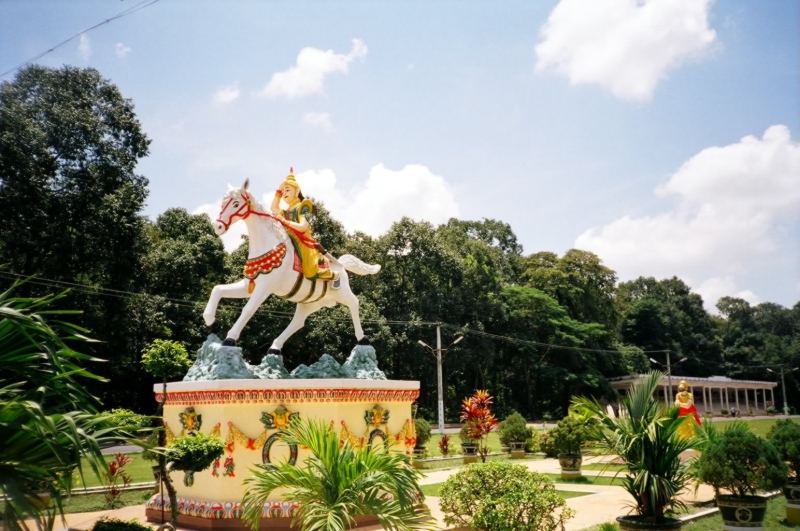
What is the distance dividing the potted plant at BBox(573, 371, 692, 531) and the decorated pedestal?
9.86 feet

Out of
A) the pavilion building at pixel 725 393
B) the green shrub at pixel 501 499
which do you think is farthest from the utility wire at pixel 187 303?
the green shrub at pixel 501 499

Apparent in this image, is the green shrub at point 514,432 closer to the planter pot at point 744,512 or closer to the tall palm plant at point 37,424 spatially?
the planter pot at point 744,512

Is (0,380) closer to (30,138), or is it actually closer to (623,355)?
(30,138)

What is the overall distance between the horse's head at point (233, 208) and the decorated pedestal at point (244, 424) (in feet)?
7.54

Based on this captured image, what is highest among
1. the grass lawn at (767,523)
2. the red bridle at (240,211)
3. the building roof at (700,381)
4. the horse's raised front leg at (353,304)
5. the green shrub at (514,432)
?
the red bridle at (240,211)

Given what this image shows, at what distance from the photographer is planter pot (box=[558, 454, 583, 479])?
51.1ft

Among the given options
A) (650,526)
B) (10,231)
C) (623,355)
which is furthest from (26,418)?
(623,355)

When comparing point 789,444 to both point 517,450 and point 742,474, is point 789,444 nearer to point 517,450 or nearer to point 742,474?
point 742,474

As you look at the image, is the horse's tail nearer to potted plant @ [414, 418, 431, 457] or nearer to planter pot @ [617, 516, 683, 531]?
planter pot @ [617, 516, 683, 531]

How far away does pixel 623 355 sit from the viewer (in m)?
46.2

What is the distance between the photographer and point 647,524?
7230mm

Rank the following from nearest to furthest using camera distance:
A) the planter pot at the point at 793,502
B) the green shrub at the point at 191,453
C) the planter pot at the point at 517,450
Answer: the green shrub at the point at 191,453 < the planter pot at the point at 793,502 < the planter pot at the point at 517,450

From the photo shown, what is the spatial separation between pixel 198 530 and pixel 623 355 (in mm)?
40808

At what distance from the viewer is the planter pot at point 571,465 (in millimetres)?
15570
